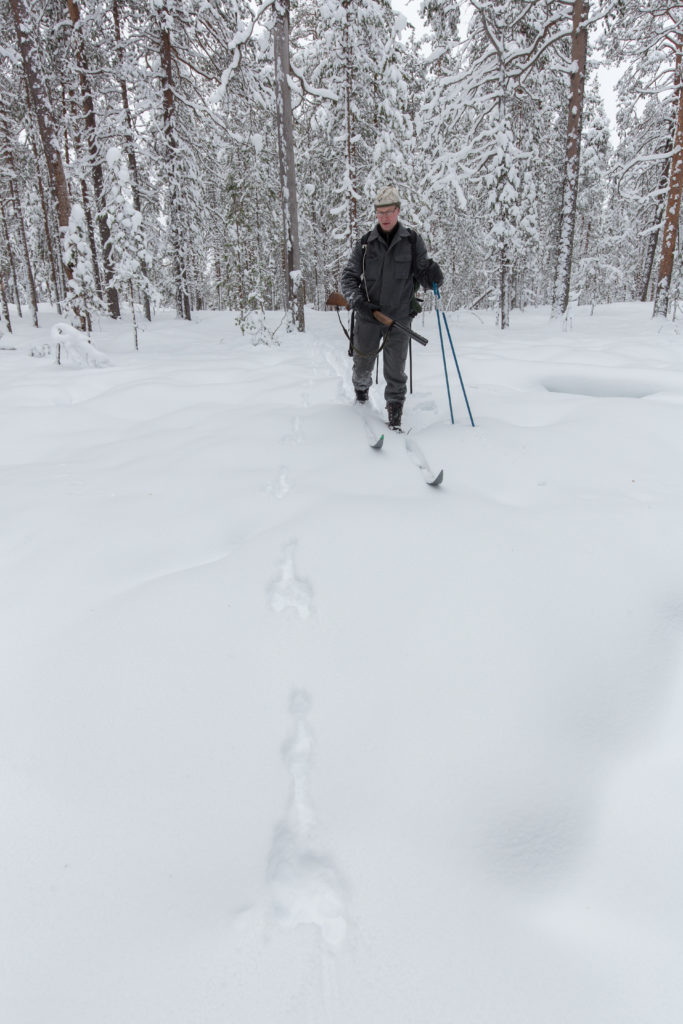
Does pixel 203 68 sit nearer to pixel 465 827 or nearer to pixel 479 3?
pixel 479 3

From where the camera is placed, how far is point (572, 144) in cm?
1255

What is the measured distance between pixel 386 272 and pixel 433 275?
0.48 m

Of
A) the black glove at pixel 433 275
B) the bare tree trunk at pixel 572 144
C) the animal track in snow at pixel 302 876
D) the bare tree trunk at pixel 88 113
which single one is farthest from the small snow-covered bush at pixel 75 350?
the bare tree trunk at pixel 572 144

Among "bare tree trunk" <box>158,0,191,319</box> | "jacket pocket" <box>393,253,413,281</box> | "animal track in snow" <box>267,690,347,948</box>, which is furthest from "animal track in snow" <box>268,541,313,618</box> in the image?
"bare tree trunk" <box>158,0,191,319</box>

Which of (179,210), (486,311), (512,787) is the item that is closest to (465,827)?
(512,787)

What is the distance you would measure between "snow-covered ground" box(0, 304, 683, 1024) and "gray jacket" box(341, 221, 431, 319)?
7.35 feet

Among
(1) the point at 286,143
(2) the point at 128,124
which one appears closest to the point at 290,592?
(1) the point at 286,143

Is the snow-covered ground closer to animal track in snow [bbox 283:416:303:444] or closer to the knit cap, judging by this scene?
animal track in snow [bbox 283:416:303:444]

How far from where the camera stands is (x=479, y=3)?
455 inches

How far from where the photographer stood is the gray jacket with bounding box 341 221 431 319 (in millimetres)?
5248

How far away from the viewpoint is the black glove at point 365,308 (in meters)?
5.50

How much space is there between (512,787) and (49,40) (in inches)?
683

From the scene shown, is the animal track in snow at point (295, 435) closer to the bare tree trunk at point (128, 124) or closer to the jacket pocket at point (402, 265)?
the jacket pocket at point (402, 265)

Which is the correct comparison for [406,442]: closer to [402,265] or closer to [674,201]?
[402,265]
